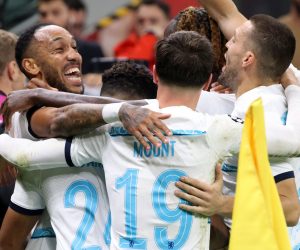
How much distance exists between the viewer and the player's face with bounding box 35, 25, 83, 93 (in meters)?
4.91

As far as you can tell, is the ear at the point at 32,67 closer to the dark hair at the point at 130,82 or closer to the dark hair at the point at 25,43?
the dark hair at the point at 25,43

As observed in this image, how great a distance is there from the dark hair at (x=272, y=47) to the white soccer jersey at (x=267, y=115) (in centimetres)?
9

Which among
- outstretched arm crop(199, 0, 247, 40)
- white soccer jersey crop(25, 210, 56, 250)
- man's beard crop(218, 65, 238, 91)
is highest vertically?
outstretched arm crop(199, 0, 247, 40)

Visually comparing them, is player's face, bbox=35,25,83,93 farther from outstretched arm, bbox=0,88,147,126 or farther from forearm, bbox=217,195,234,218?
forearm, bbox=217,195,234,218

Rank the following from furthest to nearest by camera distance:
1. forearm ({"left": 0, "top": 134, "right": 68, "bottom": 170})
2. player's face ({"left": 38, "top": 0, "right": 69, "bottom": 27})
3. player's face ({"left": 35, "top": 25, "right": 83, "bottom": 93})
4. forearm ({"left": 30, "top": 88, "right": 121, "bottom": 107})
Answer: player's face ({"left": 38, "top": 0, "right": 69, "bottom": 27}), player's face ({"left": 35, "top": 25, "right": 83, "bottom": 93}), forearm ({"left": 30, "top": 88, "right": 121, "bottom": 107}), forearm ({"left": 0, "top": 134, "right": 68, "bottom": 170})

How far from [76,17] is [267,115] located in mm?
6372

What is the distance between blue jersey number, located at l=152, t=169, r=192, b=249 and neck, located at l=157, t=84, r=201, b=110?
0.95ft

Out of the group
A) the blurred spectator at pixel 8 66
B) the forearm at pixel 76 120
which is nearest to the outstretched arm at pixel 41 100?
the forearm at pixel 76 120

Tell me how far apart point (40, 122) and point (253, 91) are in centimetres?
99

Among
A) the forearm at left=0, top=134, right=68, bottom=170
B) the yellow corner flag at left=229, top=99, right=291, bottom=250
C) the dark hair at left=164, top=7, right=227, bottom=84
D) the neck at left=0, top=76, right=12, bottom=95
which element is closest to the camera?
the yellow corner flag at left=229, top=99, right=291, bottom=250

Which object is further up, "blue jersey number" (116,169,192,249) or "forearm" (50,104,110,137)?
"forearm" (50,104,110,137)

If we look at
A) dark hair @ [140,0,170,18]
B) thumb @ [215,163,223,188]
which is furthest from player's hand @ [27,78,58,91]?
dark hair @ [140,0,170,18]

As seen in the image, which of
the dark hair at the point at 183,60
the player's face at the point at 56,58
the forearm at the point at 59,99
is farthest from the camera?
the player's face at the point at 56,58

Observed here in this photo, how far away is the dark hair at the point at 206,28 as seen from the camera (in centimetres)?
507
